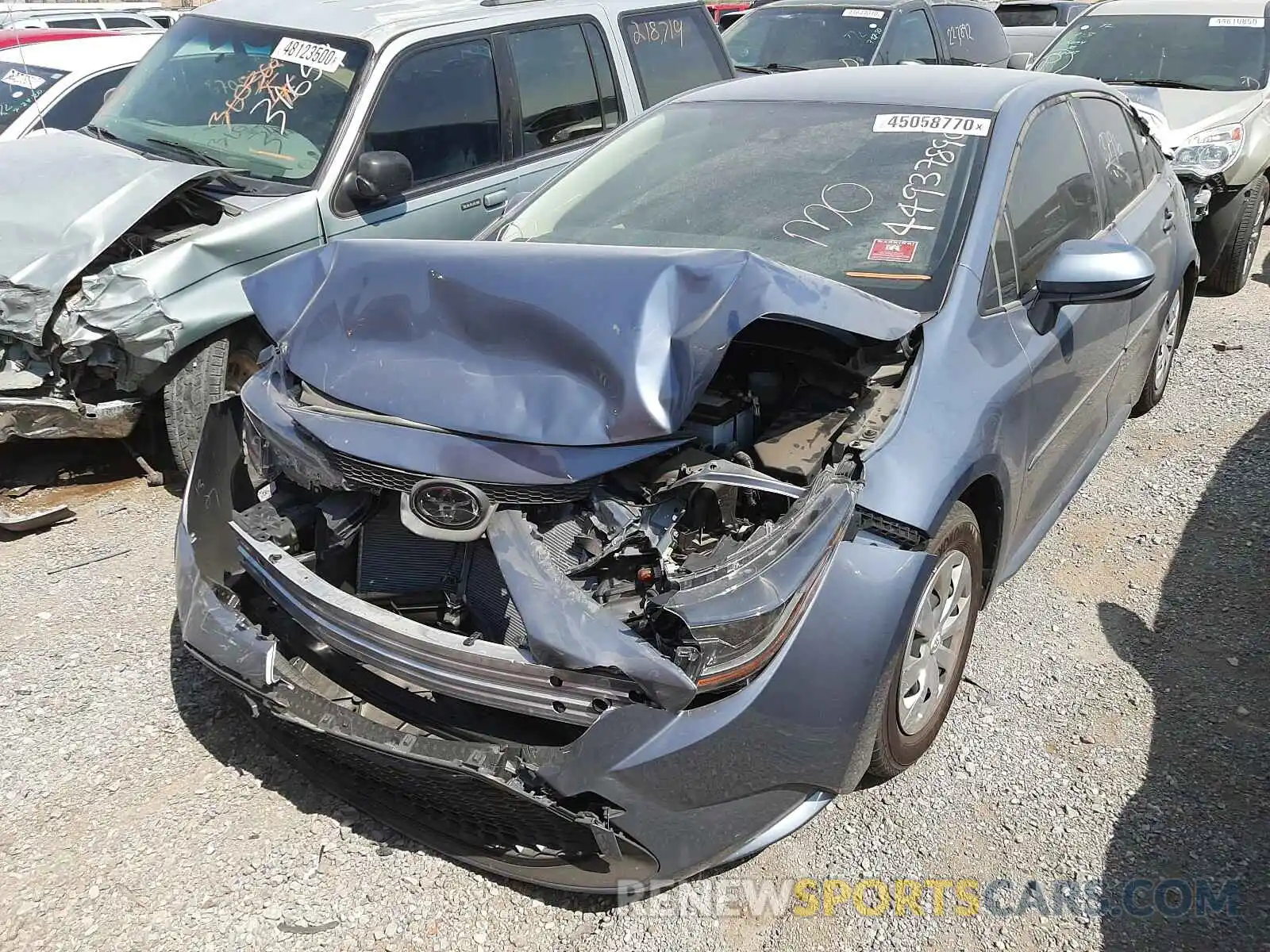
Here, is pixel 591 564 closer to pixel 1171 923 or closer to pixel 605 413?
pixel 605 413

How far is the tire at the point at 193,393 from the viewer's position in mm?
4250

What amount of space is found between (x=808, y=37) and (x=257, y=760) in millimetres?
7742

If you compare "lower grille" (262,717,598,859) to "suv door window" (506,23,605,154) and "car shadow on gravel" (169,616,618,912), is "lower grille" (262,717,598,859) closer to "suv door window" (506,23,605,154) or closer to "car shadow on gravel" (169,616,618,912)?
"car shadow on gravel" (169,616,618,912)

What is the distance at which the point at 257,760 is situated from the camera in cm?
298

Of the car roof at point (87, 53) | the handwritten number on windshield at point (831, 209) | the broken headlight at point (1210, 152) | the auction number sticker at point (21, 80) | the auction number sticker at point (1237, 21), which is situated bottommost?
the broken headlight at point (1210, 152)

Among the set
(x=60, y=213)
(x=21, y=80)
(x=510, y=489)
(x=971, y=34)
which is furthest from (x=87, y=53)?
(x=971, y=34)

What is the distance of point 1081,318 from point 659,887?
7.41 feet

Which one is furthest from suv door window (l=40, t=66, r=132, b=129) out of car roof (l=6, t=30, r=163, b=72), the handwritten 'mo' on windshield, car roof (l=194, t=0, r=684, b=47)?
the handwritten 'mo' on windshield

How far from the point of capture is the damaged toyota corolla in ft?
7.18

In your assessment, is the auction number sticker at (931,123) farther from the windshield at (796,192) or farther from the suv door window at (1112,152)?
the suv door window at (1112,152)

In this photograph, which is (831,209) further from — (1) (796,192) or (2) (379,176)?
(2) (379,176)

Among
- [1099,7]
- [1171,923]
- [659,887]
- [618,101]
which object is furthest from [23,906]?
[1099,7]

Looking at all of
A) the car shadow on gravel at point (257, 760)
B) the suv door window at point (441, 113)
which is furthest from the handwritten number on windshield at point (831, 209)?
the suv door window at point (441, 113)

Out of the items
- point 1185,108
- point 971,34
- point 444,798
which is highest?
point 444,798
